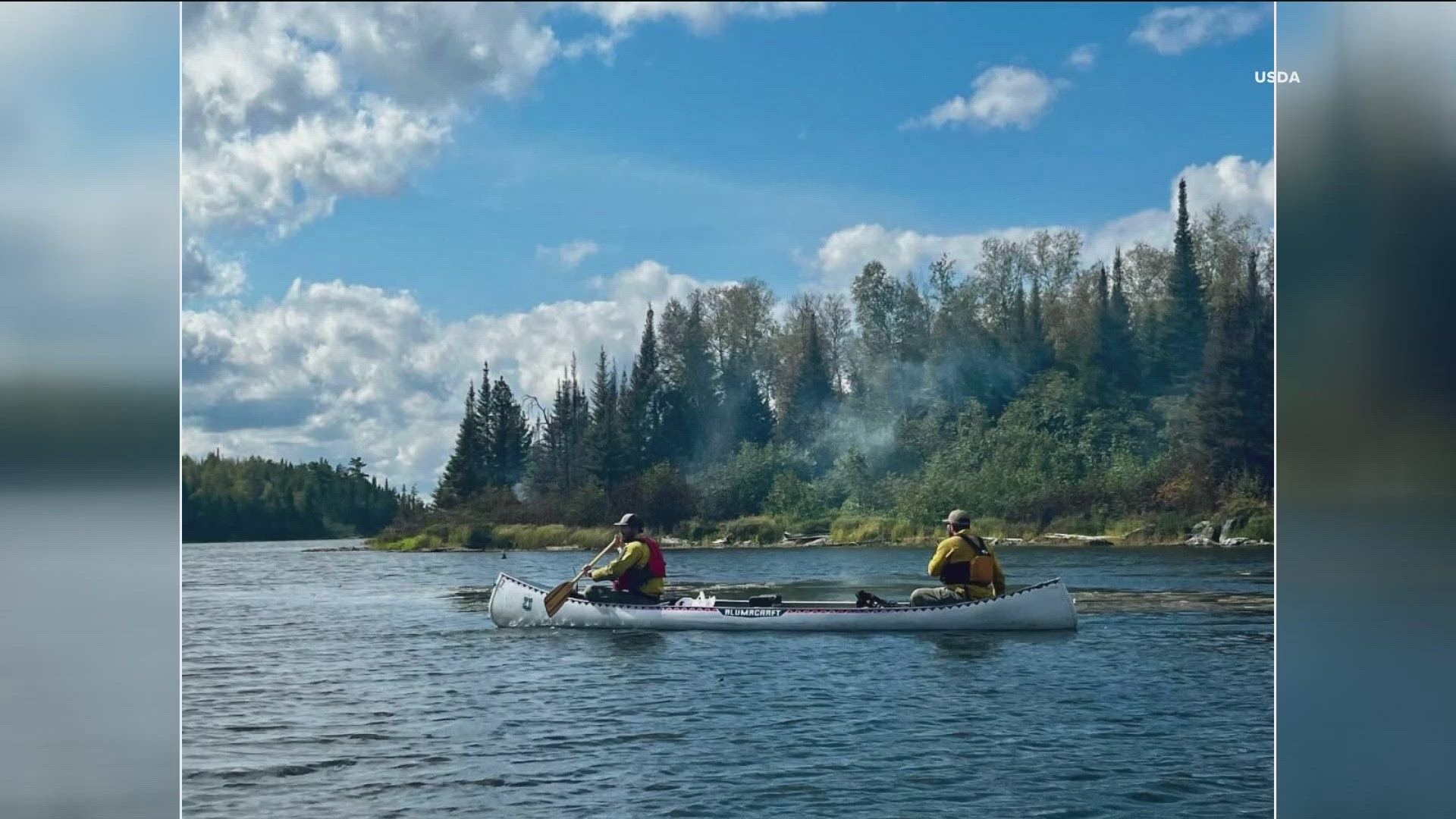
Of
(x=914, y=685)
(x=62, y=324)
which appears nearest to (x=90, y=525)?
(x=62, y=324)

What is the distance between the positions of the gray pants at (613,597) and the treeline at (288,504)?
22.5 meters

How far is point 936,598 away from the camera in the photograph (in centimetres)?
1485

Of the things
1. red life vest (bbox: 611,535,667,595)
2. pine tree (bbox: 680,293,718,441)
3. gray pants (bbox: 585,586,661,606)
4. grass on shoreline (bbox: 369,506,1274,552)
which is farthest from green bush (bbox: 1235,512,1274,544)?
gray pants (bbox: 585,586,661,606)

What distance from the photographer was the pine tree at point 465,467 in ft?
128

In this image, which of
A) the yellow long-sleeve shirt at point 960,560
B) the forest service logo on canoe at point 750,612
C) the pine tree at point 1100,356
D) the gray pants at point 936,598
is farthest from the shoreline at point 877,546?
the forest service logo on canoe at point 750,612

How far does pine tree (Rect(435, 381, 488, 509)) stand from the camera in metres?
39.1

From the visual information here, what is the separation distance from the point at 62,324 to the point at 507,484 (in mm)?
31059

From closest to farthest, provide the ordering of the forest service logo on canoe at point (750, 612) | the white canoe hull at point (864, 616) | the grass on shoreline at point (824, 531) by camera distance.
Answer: the white canoe hull at point (864, 616), the forest service logo on canoe at point (750, 612), the grass on shoreline at point (824, 531)

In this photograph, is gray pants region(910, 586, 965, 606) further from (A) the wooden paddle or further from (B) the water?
(A) the wooden paddle

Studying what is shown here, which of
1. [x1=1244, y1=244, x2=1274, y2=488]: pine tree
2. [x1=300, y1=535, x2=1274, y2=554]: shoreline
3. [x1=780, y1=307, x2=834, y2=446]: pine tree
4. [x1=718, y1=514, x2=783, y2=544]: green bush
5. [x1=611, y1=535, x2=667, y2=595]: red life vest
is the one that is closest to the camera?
[x1=611, y1=535, x2=667, y2=595]: red life vest

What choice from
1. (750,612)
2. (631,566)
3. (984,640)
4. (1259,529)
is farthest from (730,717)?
(1259,529)

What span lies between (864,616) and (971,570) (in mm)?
1473

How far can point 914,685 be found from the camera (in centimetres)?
1186

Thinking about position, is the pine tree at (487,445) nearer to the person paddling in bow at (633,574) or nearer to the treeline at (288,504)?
the treeline at (288,504)
